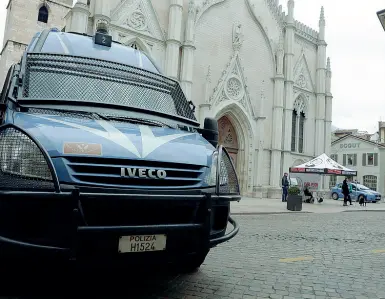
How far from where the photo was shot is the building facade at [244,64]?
2380 centimetres

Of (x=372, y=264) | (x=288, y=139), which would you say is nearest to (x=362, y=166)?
(x=288, y=139)

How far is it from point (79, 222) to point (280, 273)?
10.2 feet

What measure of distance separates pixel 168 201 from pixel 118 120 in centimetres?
Result: 126

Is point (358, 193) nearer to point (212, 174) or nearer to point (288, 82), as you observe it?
point (288, 82)

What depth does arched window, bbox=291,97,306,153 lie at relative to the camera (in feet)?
105

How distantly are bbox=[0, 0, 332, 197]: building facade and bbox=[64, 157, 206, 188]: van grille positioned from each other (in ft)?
62.5

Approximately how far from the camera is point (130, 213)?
117 inches

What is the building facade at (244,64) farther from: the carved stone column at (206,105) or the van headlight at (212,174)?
the van headlight at (212,174)

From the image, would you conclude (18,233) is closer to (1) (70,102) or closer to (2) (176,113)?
(1) (70,102)

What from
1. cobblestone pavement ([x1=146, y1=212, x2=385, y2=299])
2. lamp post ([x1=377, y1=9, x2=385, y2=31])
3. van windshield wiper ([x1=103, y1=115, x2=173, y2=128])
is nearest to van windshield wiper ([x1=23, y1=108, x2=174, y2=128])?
van windshield wiper ([x1=103, y1=115, x2=173, y2=128])

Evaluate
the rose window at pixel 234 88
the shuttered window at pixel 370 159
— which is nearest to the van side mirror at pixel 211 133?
the rose window at pixel 234 88

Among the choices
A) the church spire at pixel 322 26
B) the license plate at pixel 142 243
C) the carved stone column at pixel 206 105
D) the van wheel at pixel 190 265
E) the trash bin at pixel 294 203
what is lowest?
the van wheel at pixel 190 265

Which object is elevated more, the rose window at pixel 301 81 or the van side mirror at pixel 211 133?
the rose window at pixel 301 81

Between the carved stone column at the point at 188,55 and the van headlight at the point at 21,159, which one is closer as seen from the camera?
the van headlight at the point at 21,159
